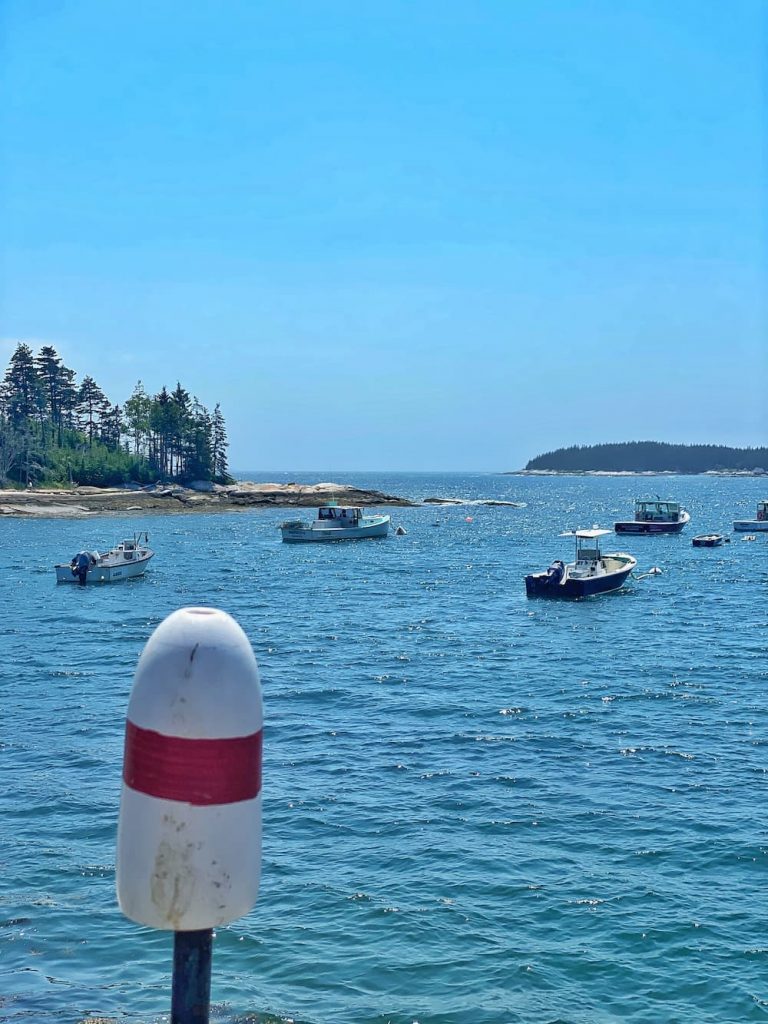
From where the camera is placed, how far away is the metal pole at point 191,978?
3234 millimetres

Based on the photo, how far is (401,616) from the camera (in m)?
44.4

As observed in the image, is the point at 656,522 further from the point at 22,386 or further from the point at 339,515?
the point at 22,386

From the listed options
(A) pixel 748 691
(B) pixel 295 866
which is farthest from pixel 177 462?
(B) pixel 295 866

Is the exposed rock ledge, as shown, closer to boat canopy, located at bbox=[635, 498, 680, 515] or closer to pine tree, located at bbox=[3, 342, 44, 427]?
pine tree, located at bbox=[3, 342, 44, 427]

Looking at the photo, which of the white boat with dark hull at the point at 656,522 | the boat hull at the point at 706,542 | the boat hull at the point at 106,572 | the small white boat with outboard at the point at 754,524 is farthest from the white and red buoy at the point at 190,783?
the small white boat with outboard at the point at 754,524

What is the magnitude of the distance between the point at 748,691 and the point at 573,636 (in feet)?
37.1

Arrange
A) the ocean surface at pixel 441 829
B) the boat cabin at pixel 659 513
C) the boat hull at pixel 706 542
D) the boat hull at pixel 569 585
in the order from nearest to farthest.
Result: 1. the ocean surface at pixel 441 829
2. the boat hull at pixel 569 585
3. the boat hull at pixel 706 542
4. the boat cabin at pixel 659 513

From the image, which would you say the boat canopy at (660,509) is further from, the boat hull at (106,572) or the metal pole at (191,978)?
A: the metal pole at (191,978)

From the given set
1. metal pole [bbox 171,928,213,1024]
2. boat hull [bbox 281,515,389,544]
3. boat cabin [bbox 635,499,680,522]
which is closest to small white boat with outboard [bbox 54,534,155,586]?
boat hull [bbox 281,515,389,544]

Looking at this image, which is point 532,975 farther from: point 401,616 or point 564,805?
point 401,616

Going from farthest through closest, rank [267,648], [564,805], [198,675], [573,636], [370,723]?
[573,636]
[267,648]
[370,723]
[564,805]
[198,675]

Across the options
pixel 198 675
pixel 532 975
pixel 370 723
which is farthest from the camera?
pixel 370 723

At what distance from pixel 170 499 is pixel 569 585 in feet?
283

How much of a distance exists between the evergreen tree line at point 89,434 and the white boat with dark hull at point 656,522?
232 feet
